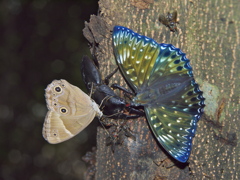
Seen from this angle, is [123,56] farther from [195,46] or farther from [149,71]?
[195,46]

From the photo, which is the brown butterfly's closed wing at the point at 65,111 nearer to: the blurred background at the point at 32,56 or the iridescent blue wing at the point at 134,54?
the iridescent blue wing at the point at 134,54

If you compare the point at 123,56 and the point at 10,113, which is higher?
the point at 123,56

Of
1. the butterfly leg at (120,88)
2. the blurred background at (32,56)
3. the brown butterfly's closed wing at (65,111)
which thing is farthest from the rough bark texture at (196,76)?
the blurred background at (32,56)

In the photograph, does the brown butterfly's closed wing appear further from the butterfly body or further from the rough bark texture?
the rough bark texture

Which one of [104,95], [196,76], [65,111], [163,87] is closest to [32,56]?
[65,111]

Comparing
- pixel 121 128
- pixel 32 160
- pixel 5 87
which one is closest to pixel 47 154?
pixel 32 160

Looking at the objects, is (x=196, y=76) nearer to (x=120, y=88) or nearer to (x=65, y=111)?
(x=120, y=88)
